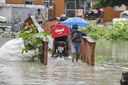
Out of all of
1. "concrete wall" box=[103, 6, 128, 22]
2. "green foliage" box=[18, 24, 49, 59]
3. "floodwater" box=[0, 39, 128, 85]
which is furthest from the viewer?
"concrete wall" box=[103, 6, 128, 22]

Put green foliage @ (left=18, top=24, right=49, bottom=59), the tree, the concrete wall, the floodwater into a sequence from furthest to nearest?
the concrete wall
the tree
green foliage @ (left=18, top=24, right=49, bottom=59)
the floodwater

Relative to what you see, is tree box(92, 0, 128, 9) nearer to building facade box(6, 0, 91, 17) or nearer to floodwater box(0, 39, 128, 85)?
floodwater box(0, 39, 128, 85)

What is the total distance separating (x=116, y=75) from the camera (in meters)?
14.9

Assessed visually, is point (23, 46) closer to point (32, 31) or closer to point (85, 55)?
point (32, 31)

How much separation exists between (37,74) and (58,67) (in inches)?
88.5

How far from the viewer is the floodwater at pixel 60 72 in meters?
13.1

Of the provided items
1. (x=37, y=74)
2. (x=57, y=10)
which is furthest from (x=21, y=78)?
(x=57, y=10)

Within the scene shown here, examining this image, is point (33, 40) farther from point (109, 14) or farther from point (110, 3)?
point (109, 14)

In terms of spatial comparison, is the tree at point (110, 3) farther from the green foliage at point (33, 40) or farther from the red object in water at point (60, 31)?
the green foliage at point (33, 40)

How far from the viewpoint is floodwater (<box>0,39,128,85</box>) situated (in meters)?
13.1

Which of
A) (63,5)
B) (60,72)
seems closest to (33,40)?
(60,72)

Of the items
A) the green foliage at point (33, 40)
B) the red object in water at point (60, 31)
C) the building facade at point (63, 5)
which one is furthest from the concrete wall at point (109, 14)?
the green foliage at point (33, 40)

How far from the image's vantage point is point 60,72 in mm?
15188

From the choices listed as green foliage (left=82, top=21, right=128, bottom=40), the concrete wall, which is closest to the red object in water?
green foliage (left=82, top=21, right=128, bottom=40)
